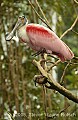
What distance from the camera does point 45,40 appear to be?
1.83 metres

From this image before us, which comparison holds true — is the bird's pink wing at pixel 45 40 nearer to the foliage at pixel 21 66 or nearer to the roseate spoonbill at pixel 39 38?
the roseate spoonbill at pixel 39 38

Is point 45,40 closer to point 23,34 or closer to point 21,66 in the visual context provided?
point 23,34

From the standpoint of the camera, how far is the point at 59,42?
5.90ft

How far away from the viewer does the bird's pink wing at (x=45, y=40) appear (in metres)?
1.79

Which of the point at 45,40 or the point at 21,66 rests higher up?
the point at 45,40

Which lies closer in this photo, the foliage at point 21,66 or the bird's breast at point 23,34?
the bird's breast at point 23,34

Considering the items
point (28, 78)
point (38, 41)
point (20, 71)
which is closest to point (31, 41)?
point (38, 41)

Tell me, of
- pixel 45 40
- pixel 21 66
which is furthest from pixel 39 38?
pixel 21 66

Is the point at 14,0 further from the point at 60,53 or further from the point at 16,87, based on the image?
the point at 60,53

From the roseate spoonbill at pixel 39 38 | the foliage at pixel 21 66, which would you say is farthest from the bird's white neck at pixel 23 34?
the foliage at pixel 21 66

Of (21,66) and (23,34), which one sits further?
(21,66)

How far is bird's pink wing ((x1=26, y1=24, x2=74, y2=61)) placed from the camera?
1.79 meters

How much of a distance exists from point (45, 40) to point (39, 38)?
47 mm

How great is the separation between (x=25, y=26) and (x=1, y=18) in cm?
128
